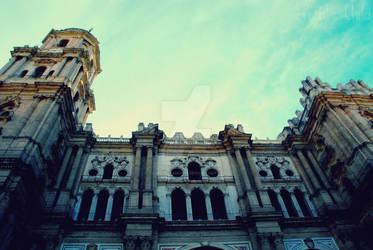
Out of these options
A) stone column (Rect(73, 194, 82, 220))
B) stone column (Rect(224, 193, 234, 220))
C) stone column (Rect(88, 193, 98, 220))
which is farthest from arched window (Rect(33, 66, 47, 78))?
stone column (Rect(224, 193, 234, 220))

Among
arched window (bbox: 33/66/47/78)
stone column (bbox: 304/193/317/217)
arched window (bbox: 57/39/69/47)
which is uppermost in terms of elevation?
arched window (bbox: 57/39/69/47)

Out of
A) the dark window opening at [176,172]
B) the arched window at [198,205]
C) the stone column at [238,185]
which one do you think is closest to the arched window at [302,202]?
the stone column at [238,185]

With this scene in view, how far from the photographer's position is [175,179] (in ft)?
78.1

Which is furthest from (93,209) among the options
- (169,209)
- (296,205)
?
(296,205)

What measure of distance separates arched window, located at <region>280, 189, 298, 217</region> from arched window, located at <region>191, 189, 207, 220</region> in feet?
21.0

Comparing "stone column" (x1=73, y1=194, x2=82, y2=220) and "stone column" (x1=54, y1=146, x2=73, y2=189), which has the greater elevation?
"stone column" (x1=54, y1=146, x2=73, y2=189)

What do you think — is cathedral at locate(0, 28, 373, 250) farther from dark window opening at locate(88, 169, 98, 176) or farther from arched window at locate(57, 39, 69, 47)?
arched window at locate(57, 39, 69, 47)

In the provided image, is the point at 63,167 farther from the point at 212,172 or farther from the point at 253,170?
the point at 253,170

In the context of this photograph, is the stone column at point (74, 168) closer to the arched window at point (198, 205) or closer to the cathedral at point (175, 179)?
the cathedral at point (175, 179)

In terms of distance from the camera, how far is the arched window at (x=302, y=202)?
22.7 metres

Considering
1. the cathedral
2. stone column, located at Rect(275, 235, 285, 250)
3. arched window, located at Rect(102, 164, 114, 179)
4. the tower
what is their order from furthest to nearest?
arched window, located at Rect(102, 164, 114, 179)
the cathedral
stone column, located at Rect(275, 235, 285, 250)
the tower

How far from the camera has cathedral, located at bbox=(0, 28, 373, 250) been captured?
18.6 m

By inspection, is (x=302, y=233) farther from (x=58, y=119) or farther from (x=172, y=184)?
(x=58, y=119)

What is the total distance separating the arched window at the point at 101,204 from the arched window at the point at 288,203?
44.7 ft
